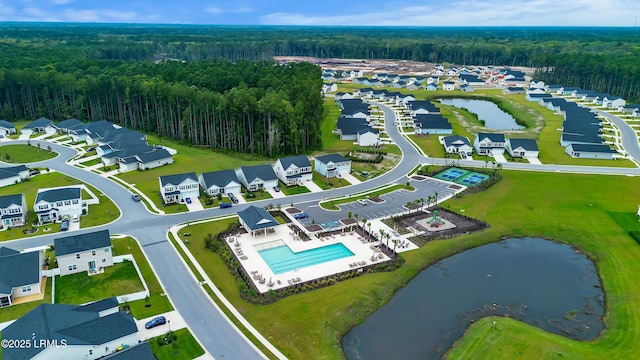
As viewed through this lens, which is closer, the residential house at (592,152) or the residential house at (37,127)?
the residential house at (592,152)

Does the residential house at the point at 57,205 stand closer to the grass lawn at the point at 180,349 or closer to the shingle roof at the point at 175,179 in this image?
the shingle roof at the point at 175,179

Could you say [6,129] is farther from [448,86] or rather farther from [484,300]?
[448,86]

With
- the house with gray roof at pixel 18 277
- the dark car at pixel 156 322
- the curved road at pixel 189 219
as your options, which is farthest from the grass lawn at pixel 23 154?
the dark car at pixel 156 322

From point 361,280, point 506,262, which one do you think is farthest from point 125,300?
point 506,262

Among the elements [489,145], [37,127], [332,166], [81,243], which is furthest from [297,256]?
[37,127]

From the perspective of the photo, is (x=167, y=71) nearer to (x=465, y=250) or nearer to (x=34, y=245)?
(x=34, y=245)

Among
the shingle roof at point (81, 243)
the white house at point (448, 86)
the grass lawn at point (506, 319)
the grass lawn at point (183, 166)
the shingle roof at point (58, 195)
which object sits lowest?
the grass lawn at point (506, 319)

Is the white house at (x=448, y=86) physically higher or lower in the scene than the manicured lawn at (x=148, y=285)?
higher

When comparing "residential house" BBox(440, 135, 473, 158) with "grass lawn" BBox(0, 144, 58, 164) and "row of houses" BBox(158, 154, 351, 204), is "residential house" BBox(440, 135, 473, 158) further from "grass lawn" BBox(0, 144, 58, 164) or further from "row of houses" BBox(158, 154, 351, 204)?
"grass lawn" BBox(0, 144, 58, 164)
